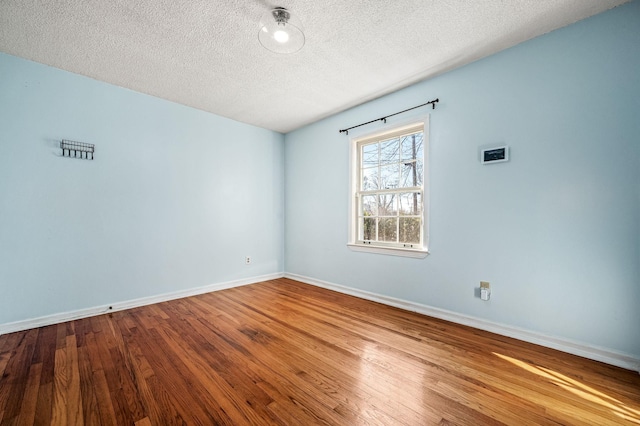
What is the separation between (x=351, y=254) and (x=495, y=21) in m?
2.95

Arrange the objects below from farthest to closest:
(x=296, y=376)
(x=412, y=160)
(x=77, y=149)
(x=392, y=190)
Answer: (x=392, y=190) → (x=412, y=160) → (x=77, y=149) → (x=296, y=376)

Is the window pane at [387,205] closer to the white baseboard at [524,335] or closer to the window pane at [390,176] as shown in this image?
the window pane at [390,176]

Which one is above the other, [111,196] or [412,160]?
[412,160]

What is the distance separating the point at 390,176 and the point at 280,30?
2.18 metres

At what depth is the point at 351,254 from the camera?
3.81 meters

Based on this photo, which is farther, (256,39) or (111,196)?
(111,196)

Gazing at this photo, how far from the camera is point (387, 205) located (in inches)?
140

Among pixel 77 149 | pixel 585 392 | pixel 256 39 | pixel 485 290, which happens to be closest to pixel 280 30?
pixel 256 39

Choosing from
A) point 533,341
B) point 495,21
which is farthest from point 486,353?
point 495,21

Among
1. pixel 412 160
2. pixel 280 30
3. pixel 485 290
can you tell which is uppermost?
pixel 280 30

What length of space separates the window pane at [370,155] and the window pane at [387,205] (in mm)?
519

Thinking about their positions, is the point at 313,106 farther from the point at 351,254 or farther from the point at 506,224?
the point at 506,224

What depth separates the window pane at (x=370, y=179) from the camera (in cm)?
370

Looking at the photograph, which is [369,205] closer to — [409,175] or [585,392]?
[409,175]
